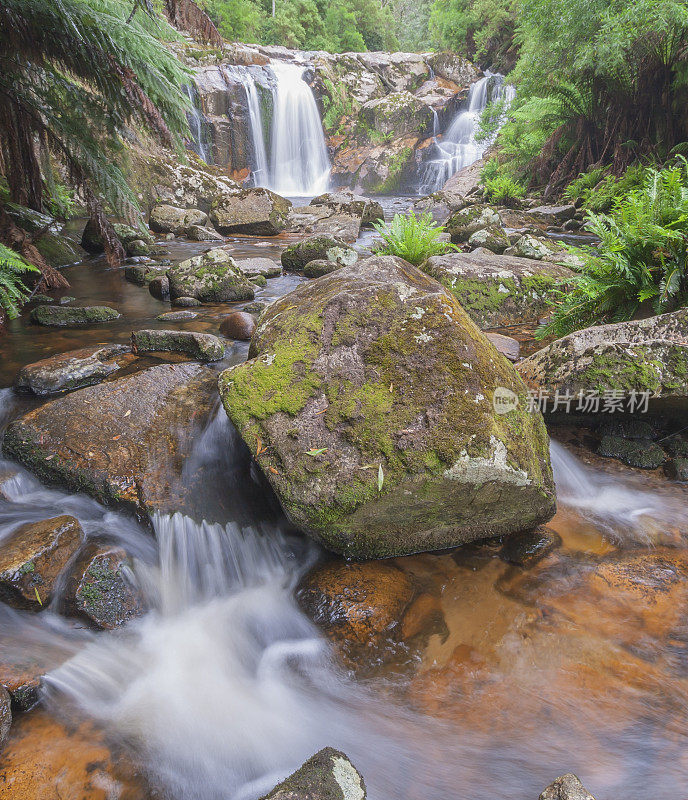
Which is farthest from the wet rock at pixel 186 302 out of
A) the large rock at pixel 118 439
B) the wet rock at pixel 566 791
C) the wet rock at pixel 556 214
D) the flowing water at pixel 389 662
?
the wet rock at pixel 556 214

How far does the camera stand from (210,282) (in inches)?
267

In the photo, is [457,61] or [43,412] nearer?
[43,412]

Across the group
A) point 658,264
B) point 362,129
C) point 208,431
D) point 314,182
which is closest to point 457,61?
point 362,129

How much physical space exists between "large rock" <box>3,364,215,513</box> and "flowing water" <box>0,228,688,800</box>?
15cm

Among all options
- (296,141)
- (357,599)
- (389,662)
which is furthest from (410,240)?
(296,141)

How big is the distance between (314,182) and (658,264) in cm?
2212

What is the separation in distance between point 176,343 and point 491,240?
6.79 m

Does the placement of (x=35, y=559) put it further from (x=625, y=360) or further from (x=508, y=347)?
(x=508, y=347)

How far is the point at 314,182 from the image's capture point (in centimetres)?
2311

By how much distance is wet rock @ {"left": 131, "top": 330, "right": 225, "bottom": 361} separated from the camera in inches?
183

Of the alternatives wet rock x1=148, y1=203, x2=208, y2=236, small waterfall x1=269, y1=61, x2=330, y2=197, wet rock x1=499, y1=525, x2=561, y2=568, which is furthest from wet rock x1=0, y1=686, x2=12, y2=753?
small waterfall x1=269, y1=61, x2=330, y2=197

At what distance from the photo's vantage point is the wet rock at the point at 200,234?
1173 centimetres

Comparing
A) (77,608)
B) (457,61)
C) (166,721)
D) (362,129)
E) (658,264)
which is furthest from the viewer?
(457,61)

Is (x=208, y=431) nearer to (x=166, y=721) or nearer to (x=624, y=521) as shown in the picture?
(x=166, y=721)
